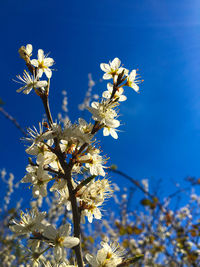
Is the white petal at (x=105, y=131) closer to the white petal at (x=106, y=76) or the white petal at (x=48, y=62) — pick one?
the white petal at (x=106, y=76)

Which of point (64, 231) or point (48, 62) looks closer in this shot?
point (64, 231)

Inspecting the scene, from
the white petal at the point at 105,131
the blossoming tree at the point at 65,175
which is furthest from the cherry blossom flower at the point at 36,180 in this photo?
the white petal at the point at 105,131

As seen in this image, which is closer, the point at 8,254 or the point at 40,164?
the point at 40,164

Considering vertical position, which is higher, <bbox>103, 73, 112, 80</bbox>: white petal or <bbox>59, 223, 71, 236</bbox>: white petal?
<bbox>103, 73, 112, 80</bbox>: white petal

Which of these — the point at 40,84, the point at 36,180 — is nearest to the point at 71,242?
the point at 36,180

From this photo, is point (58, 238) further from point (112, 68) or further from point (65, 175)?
point (112, 68)

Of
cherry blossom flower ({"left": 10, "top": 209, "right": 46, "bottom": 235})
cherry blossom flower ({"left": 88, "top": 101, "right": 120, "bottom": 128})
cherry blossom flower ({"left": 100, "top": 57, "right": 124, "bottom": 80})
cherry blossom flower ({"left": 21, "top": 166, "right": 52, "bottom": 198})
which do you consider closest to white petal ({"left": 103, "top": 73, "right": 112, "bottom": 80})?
cherry blossom flower ({"left": 100, "top": 57, "right": 124, "bottom": 80})

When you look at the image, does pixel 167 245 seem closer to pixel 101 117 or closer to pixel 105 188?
pixel 105 188

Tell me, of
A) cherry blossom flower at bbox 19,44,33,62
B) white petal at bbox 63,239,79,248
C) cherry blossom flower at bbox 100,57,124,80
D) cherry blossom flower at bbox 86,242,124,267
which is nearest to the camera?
white petal at bbox 63,239,79,248

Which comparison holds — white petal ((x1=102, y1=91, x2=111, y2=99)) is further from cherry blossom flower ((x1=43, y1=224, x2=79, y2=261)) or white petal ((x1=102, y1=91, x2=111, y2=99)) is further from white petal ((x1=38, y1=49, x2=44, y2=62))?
cherry blossom flower ((x1=43, y1=224, x2=79, y2=261))

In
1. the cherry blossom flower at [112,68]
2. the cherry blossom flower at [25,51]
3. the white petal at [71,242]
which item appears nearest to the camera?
the white petal at [71,242]

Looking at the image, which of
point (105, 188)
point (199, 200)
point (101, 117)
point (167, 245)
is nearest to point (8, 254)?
point (167, 245)
